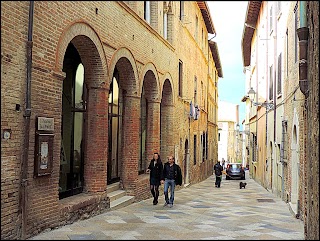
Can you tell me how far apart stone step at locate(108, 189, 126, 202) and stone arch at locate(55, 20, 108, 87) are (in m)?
3.08

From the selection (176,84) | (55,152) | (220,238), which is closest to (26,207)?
(55,152)

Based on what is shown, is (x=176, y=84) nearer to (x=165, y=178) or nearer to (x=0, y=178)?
(x=165, y=178)

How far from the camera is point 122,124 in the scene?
13.8 meters

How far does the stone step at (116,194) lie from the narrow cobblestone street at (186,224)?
0.43m

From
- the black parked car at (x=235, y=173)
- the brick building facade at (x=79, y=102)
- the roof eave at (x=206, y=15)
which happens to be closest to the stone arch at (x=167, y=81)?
the brick building facade at (x=79, y=102)

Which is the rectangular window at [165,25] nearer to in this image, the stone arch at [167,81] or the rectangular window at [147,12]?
the stone arch at [167,81]

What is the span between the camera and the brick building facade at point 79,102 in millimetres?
7133

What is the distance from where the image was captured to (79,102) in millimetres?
11734

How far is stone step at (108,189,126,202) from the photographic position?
39.2ft

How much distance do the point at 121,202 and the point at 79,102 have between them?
285 cm

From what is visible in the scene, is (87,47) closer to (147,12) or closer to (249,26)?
(147,12)

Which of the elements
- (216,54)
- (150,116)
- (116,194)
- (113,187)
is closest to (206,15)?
(216,54)

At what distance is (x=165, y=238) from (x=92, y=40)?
4624mm

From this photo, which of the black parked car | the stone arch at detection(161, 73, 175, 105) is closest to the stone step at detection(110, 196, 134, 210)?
the stone arch at detection(161, 73, 175, 105)
